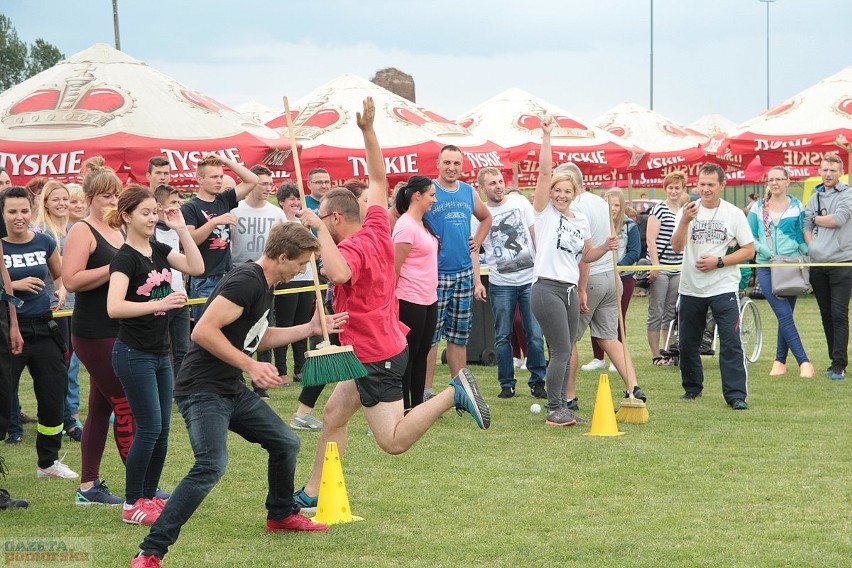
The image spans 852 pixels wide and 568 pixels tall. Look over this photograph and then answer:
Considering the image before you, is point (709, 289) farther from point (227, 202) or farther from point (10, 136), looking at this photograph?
point (10, 136)

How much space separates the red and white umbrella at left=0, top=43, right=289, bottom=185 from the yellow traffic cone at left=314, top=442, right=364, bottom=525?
5.44 m

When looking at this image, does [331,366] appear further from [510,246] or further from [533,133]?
[533,133]

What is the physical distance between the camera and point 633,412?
29.7ft

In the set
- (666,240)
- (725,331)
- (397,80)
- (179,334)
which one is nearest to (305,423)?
(179,334)

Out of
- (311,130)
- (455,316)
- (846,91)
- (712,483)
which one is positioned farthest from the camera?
(846,91)

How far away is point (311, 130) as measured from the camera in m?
14.3

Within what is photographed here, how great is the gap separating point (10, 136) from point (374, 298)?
593 cm

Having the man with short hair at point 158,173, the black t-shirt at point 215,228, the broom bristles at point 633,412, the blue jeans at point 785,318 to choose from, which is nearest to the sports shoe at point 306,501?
the broom bristles at point 633,412

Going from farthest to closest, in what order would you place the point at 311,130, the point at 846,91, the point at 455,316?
the point at 846,91, the point at 311,130, the point at 455,316

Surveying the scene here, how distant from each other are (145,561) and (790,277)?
855 cm

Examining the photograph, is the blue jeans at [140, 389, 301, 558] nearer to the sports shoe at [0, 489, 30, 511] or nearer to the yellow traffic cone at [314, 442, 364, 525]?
the yellow traffic cone at [314, 442, 364, 525]

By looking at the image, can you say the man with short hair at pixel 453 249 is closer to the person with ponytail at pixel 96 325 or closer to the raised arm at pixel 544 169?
the raised arm at pixel 544 169

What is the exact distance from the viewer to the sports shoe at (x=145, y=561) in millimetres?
4906

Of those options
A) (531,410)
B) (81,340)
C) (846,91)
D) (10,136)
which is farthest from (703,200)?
(846,91)
